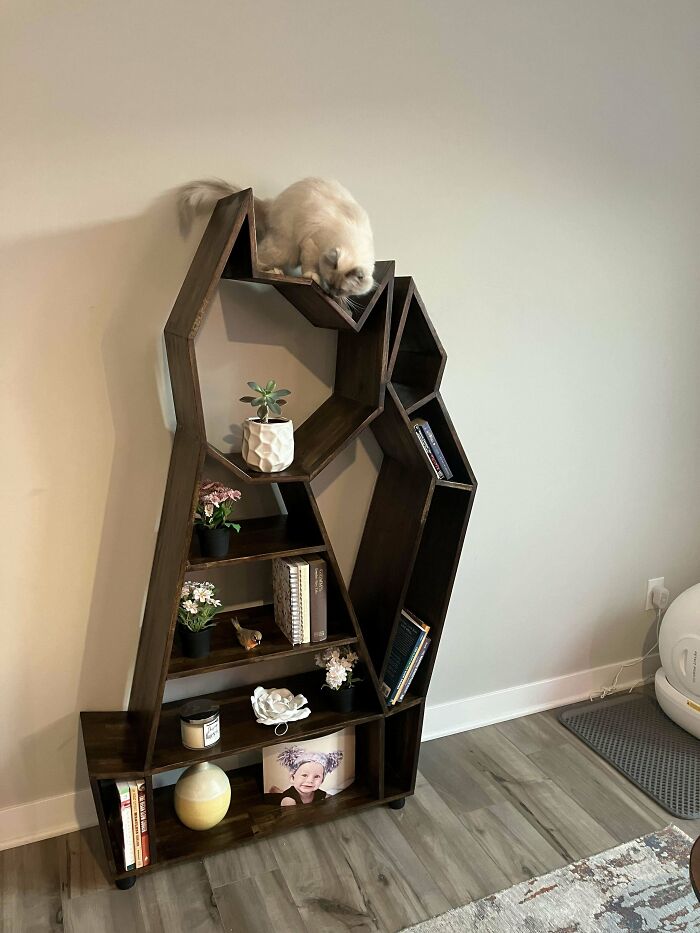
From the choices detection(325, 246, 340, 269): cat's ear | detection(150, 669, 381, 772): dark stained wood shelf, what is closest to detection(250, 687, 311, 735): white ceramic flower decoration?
detection(150, 669, 381, 772): dark stained wood shelf

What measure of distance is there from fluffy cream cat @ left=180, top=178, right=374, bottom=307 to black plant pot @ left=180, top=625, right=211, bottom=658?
2.84 feet

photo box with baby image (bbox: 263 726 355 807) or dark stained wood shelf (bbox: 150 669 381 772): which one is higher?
dark stained wood shelf (bbox: 150 669 381 772)

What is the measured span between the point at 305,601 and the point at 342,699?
1.12ft

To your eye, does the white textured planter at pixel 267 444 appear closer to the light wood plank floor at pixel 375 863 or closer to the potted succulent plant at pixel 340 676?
the potted succulent plant at pixel 340 676

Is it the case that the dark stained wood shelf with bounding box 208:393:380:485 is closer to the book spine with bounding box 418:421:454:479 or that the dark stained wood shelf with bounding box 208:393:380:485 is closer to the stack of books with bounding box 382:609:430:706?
the book spine with bounding box 418:421:454:479

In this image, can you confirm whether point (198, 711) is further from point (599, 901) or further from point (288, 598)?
point (599, 901)

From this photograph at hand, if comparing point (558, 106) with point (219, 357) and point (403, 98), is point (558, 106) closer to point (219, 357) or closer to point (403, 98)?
point (403, 98)

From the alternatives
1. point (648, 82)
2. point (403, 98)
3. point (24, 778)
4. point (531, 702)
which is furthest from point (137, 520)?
point (648, 82)

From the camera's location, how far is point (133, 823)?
5.73 feet

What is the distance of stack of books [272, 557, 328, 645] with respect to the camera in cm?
181

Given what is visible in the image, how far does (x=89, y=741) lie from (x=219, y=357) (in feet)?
3.35

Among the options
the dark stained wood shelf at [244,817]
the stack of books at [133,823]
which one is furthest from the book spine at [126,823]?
the dark stained wood shelf at [244,817]

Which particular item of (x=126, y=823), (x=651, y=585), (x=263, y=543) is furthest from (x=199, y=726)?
(x=651, y=585)

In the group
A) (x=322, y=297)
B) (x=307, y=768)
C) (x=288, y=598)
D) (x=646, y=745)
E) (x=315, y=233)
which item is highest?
(x=315, y=233)
